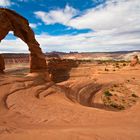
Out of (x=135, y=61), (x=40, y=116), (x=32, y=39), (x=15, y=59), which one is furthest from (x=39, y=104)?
(x=15, y=59)

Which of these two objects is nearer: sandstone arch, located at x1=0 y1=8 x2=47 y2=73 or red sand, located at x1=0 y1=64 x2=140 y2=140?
red sand, located at x1=0 y1=64 x2=140 y2=140

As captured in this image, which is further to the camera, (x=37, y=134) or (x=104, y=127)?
(x=104, y=127)

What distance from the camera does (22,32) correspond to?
703 inches

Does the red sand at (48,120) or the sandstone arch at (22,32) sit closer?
the red sand at (48,120)

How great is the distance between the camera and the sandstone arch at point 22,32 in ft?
53.4

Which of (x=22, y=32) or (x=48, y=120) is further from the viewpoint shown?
(x=22, y=32)

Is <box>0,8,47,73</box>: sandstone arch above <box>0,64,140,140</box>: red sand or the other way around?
above

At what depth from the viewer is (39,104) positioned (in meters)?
10.3

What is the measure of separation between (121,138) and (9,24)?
12920 millimetres

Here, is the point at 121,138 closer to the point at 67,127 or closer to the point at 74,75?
the point at 67,127

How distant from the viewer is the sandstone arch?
1627cm

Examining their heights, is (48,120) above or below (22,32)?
below

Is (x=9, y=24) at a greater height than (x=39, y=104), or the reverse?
(x=9, y=24)

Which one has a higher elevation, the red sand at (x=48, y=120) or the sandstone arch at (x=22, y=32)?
the sandstone arch at (x=22, y=32)
